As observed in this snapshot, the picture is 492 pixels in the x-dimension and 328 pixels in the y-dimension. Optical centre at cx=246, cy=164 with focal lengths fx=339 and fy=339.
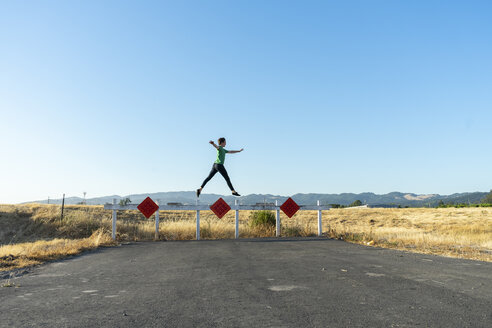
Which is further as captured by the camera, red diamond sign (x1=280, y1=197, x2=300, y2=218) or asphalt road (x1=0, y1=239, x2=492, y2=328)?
red diamond sign (x1=280, y1=197, x2=300, y2=218)

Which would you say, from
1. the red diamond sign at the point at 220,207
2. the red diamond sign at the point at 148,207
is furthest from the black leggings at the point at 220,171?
the red diamond sign at the point at 148,207

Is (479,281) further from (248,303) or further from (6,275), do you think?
(6,275)

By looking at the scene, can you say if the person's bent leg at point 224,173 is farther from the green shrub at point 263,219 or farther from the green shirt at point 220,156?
the green shrub at point 263,219

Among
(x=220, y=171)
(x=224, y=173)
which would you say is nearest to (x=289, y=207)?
(x=224, y=173)

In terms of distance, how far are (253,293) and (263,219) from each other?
12.3 metres

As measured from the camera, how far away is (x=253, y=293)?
4.80m

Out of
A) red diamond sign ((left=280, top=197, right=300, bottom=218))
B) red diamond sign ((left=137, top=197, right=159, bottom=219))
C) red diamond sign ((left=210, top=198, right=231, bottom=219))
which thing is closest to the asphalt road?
red diamond sign ((left=137, top=197, right=159, bottom=219))

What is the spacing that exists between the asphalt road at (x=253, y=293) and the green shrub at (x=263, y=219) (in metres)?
8.58

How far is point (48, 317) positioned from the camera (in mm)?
3756

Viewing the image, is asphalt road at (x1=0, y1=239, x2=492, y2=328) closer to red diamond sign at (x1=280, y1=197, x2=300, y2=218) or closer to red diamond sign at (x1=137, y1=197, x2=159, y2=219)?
red diamond sign at (x1=137, y1=197, x2=159, y2=219)

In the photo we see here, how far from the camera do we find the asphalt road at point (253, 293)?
3648 millimetres

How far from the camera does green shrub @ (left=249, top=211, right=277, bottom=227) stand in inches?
659

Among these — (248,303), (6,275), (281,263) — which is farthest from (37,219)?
(248,303)

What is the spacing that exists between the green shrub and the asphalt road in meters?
8.58
